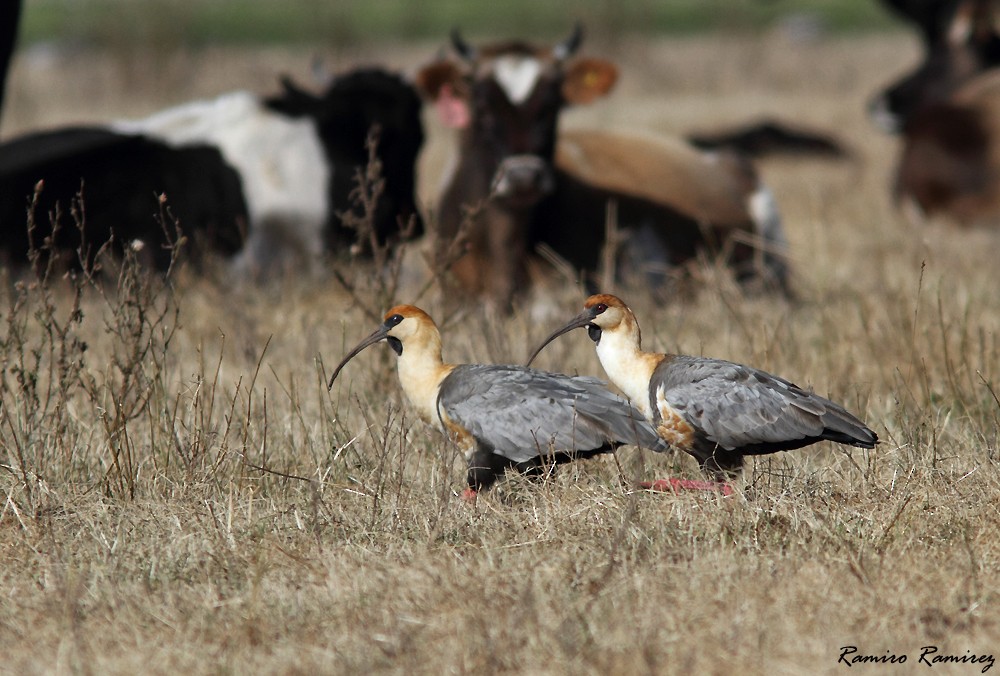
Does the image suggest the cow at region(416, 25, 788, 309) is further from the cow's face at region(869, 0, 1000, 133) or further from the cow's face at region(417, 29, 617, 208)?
the cow's face at region(869, 0, 1000, 133)

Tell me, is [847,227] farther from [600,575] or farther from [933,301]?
[600,575]

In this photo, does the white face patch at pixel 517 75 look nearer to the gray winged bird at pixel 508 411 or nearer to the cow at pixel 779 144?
the gray winged bird at pixel 508 411

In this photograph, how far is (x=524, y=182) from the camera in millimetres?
6871

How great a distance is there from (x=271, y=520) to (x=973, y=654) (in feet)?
5.76

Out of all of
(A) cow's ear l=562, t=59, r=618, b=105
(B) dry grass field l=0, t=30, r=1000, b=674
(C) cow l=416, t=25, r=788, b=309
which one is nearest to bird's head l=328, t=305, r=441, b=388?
(B) dry grass field l=0, t=30, r=1000, b=674

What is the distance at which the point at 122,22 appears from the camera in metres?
20.6

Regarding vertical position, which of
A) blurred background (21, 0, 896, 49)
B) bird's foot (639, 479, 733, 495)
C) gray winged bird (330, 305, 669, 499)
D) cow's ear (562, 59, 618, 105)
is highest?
cow's ear (562, 59, 618, 105)

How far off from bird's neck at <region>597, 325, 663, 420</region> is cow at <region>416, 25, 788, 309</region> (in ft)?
9.56

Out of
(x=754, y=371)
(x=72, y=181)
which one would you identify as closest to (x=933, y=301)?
(x=754, y=371)

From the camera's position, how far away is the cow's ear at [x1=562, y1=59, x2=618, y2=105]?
762 centimetres

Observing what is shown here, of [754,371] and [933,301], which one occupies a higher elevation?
[754,371]

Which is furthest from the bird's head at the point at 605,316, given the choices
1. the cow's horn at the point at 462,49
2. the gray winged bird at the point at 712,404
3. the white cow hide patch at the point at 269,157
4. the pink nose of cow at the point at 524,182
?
the white cow hide patch at the point at 269,157

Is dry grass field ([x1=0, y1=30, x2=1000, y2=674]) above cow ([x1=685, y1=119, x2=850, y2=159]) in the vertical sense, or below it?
above

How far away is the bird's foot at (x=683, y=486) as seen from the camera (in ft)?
11.9
